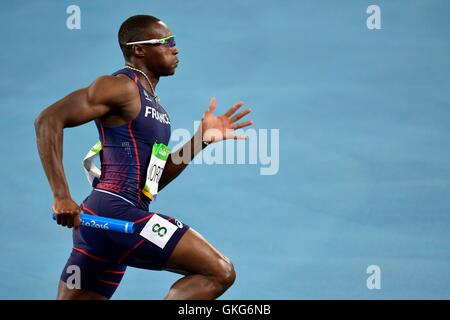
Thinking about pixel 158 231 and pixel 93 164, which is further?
pixel 93 164

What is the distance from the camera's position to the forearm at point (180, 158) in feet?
14.9

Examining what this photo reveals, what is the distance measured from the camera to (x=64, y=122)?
12.3 ft

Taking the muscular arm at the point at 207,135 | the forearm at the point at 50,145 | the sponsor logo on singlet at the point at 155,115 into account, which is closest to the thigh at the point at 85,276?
the forearm at the point at 50,145

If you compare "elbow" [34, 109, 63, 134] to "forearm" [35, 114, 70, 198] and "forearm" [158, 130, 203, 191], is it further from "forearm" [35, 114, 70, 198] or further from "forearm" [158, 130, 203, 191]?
"forearm" [158, 130, 203, 191]

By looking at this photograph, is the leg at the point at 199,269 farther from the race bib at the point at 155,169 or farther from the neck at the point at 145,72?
the neck at the point at 145,72

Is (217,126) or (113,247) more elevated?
(217,126)

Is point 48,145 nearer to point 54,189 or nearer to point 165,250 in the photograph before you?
point 54,189

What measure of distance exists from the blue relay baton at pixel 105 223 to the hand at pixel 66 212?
Answer: 0.13 meters

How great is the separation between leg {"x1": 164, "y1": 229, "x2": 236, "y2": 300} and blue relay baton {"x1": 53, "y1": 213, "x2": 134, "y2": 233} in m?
0.27

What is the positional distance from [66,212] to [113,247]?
1.38 ft

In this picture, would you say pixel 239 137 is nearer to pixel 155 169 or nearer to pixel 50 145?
pixel 155 169

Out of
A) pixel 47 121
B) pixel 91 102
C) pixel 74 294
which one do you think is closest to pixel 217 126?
pixel 91 102
